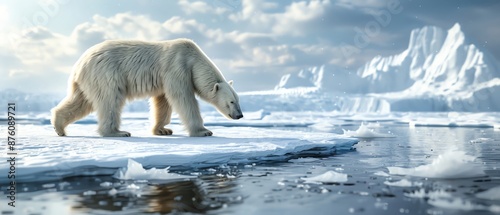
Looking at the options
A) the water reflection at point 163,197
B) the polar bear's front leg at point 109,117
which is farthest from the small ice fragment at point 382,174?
the polar bear's front leg at point 109,117

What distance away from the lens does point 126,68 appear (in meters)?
8.06

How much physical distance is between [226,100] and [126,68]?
1.91 meters

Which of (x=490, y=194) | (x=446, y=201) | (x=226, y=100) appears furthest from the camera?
(x=226, y=100)

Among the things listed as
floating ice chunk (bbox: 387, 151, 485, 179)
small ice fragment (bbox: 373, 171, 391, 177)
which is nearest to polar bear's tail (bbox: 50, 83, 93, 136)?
small ice fragment (bbox: 373, 171, 391, 177)

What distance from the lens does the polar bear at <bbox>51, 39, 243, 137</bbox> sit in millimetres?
7930

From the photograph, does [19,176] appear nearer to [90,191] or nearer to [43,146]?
[90,191]

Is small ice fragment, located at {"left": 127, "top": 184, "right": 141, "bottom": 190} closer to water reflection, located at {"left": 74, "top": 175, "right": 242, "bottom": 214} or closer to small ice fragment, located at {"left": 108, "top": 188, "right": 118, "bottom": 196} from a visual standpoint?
water reflection, located at {"left": 74, "top": 175, "right": 242, "bottom": 214}

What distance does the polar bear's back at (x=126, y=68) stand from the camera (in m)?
7.93

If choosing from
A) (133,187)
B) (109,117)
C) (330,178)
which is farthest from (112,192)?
(109,117)

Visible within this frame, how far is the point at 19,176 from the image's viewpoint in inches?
198

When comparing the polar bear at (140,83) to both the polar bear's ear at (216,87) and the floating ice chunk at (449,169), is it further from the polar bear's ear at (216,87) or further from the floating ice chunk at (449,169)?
the floating ice chunk at (449,169)

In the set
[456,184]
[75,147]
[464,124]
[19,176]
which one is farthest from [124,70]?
[464,124]

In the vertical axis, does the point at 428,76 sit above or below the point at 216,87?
above

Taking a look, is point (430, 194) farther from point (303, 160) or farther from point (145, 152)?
point (145, 152)
